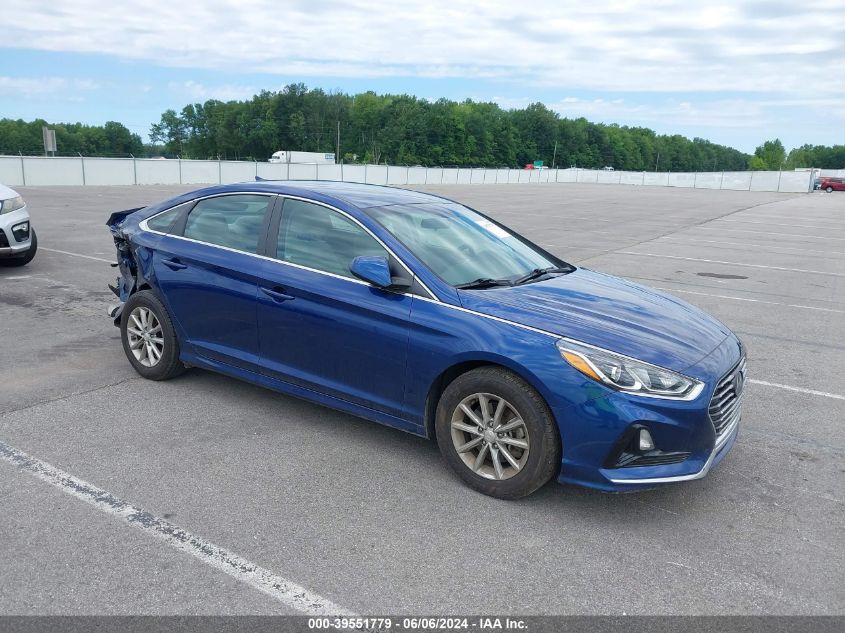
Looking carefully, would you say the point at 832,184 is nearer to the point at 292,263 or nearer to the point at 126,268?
the point at 126,268

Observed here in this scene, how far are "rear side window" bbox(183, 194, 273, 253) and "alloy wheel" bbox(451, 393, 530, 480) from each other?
191 centimetres

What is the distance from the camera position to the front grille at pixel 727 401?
3756mm

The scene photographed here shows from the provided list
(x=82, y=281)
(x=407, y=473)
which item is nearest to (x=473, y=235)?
(x=407, y=473)

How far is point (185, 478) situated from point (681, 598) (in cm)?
255

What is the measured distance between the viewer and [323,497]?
3885 mm

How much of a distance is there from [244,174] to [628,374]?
4052cm

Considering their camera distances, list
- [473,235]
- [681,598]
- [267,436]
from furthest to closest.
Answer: [473,235]
[267,436]
[681,598]

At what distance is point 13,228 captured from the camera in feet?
31.1

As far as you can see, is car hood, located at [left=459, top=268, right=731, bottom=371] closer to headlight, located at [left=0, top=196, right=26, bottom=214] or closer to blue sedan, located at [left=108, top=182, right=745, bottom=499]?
blue sedan, located at [left=108, top=182, right=745, bottom=499]

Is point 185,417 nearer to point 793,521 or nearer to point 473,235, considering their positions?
point 473,235

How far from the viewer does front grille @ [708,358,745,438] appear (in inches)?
148

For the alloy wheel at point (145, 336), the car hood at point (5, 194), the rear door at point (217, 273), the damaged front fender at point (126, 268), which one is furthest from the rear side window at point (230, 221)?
the car hood at point (5, 194)

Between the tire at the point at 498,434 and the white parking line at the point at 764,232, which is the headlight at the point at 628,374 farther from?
the white parking line at the point at 764,232

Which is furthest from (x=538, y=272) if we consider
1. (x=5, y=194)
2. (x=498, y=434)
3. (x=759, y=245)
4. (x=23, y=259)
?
(x=759, y=245)
